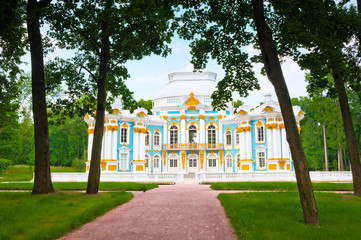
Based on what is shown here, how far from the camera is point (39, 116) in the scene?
36.4 ft

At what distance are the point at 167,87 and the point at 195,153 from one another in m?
9.26

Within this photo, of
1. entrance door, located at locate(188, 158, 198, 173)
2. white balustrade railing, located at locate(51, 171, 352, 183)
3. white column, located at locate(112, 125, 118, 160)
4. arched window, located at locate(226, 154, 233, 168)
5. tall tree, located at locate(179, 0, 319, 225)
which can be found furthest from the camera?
entrance door, located at locate(188, 158, 198, 173)

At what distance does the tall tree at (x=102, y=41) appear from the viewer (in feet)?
36.5

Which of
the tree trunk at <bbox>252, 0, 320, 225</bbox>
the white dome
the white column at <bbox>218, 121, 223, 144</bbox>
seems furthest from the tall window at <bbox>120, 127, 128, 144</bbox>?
the tree trunk at <bbox>252, 0, 320, 225</bbox>

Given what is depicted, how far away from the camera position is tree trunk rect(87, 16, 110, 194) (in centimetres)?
1208

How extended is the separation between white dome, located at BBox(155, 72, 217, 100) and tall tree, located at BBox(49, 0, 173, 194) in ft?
72.2

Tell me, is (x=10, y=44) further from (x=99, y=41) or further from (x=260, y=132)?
(x=260, y=132)

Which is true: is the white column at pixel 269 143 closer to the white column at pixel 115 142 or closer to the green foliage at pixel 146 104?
the white column at pixel 115 142

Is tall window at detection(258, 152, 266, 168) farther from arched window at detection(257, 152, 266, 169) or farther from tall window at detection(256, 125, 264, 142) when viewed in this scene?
tall window at detection(256, 125, 264, 142)

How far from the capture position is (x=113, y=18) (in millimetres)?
11211

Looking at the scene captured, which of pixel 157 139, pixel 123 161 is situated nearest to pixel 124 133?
pixel 123 161

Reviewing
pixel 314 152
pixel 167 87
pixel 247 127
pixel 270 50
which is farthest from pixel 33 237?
pixel 314 152

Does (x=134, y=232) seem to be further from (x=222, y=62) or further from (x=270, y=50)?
(x=222, y=62)

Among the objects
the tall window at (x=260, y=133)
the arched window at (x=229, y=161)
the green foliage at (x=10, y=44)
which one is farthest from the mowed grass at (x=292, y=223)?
the arched window at (x=229, y=161)
